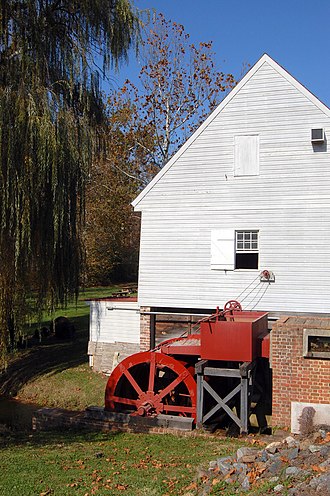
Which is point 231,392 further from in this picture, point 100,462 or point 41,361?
point 41,361

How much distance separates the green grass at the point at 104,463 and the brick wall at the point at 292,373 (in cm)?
127

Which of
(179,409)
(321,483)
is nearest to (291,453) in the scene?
(321,483)

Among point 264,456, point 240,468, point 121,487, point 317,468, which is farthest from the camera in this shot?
point 121,487

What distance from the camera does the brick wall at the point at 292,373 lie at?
10859 mm

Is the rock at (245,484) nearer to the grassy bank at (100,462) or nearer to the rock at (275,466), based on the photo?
the rock at (275,466)

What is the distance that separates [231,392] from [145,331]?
14.9 feet

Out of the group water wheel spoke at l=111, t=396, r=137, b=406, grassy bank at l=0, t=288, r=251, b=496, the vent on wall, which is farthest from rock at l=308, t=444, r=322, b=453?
the vent on wall

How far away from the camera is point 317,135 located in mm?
14344

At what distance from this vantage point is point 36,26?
1499cm

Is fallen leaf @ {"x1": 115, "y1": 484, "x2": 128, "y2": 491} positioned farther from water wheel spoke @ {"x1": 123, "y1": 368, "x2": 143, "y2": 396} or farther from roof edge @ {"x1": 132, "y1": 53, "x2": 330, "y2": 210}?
roof edge @ {"x1": 132, "y1": 53, "x2": 330, "y2": 210}

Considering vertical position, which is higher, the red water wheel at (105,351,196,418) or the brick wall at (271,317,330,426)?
the brick wall at (271,317,330,426)

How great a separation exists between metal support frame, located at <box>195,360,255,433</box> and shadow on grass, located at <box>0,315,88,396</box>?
7125 millimetres

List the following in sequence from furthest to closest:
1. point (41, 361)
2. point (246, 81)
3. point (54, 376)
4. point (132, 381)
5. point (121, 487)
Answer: point (41, 361) < point (54, 376) < point (246, 81) < point (132, 381) < point (121, 487)

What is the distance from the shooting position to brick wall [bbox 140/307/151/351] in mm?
16156
